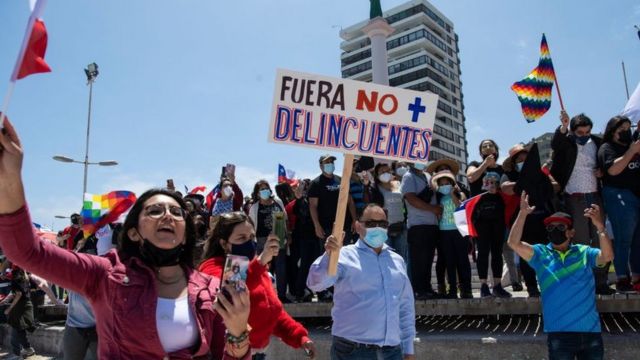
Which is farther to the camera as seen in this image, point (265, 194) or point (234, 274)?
point (265, 194)

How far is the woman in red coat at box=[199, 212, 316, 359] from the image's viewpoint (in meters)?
3.22

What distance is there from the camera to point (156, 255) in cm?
221

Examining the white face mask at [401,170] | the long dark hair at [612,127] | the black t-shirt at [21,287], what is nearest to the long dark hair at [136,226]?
the long dark hair at [612,127]

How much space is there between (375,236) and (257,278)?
1.15 metres

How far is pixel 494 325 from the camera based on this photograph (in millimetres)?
6363

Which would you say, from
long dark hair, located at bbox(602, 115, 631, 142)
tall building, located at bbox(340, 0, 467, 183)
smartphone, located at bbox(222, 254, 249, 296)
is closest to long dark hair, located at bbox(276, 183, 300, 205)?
long dark hair, located at bbox(602, 115, 631, 142)

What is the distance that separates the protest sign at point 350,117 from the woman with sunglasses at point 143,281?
68.3 inches

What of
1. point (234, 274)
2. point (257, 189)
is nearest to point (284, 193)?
point (257, 189)

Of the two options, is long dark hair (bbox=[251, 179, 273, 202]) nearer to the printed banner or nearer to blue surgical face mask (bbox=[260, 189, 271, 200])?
blue surgical face mask (bbox=[260, 189, 271, 200])

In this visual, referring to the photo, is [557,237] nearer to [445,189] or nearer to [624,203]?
[624,203]

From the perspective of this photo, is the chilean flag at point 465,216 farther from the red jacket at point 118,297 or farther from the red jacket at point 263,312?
the red jacket at point 118,297

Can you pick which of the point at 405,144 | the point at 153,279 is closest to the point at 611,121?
the point at 405,144

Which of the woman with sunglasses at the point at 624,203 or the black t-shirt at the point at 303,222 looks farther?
the black t-shirt at the point at 303,222

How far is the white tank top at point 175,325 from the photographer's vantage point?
204 cm
